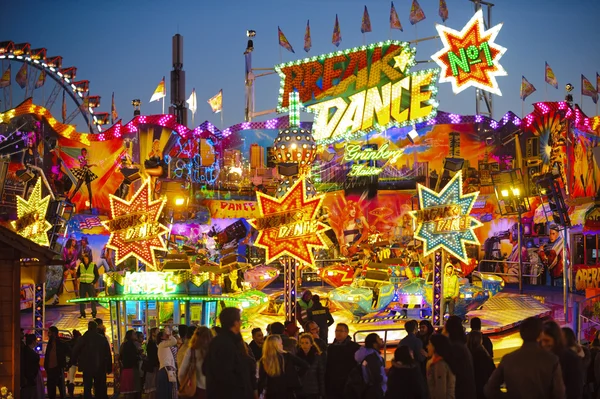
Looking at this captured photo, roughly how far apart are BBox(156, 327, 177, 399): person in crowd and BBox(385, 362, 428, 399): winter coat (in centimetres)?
476

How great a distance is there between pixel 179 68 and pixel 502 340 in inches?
1515

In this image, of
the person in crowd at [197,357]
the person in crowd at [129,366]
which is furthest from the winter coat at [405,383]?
the person in crowd at [129,366]

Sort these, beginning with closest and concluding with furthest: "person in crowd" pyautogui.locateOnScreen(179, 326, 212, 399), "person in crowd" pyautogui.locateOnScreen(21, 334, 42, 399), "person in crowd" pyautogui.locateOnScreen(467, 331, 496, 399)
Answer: "person in crowd" pyautogui.locateOnScreen(179, 326, 212, 399)
"person in crowd" pyautogui.locateOnScreen(467, 331, 496, 399)
"person in crowd" pyautogui.locateOnScreen(21, 334, 42, 399)

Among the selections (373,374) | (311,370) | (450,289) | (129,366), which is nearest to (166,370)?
(129,366)

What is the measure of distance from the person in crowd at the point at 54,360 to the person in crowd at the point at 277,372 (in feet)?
19.6

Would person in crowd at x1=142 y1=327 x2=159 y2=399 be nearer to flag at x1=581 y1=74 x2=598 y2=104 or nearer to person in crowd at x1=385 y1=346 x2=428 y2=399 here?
person in crowd at x1=385 y1=346 x2=428 y2=399

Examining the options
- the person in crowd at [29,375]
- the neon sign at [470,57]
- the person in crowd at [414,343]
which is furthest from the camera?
the neon sign at [470,57]

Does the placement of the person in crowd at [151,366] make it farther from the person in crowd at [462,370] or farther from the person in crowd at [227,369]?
the person in crowd at [462,370]

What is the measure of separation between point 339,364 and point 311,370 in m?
0.36

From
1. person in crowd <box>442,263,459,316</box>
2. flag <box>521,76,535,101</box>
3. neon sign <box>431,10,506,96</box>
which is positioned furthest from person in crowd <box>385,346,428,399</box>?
flag <box>521,76,535,101</box>

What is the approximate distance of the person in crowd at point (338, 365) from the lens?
11.2 metres

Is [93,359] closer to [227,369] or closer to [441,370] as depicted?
[227,369]

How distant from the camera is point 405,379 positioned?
9898 mm

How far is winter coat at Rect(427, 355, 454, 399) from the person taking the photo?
9570 mm
